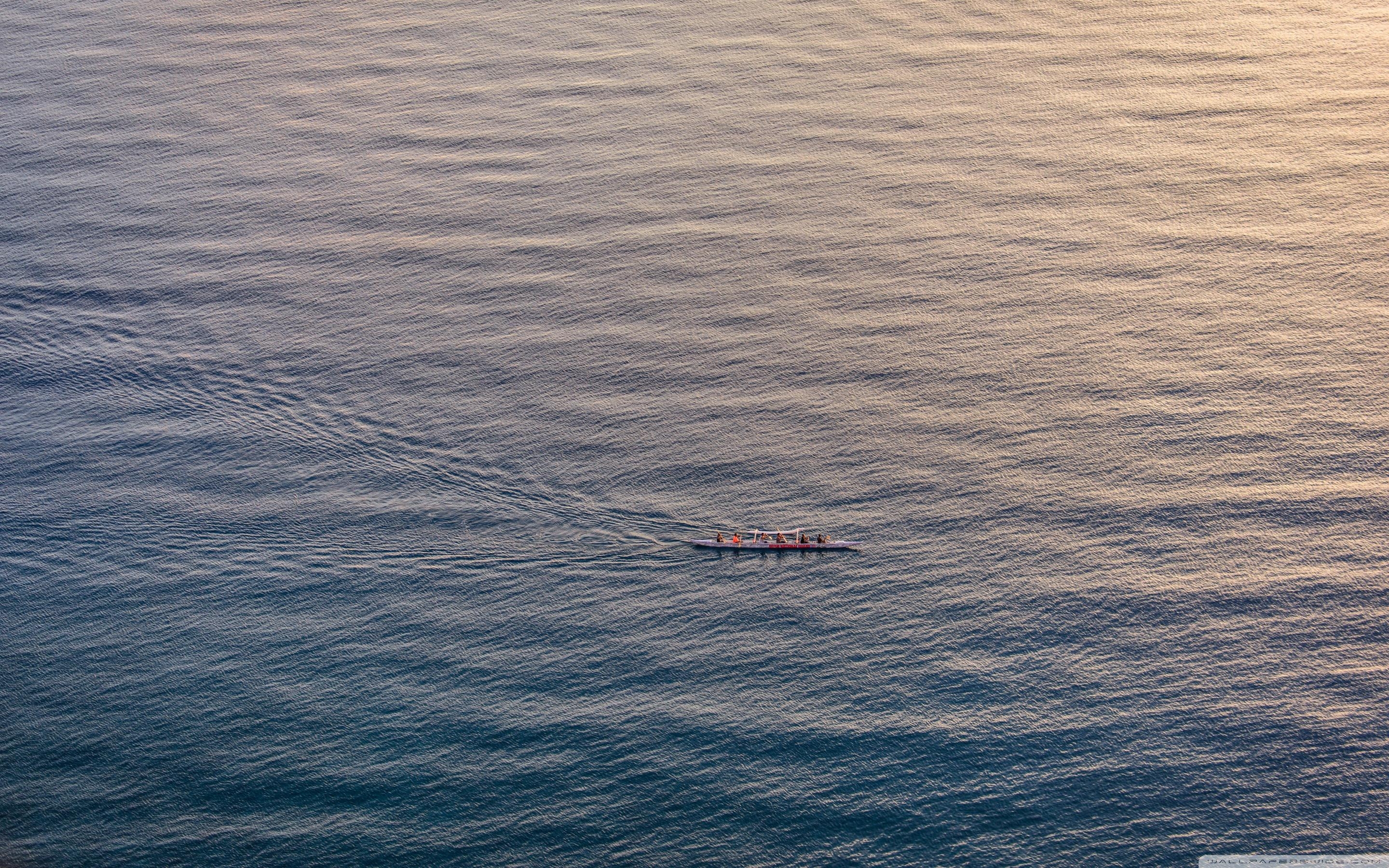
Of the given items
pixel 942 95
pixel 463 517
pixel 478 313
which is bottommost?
pixel 463 517

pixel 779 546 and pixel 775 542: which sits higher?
pixel 775 542

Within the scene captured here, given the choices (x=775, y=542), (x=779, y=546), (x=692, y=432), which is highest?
(x=692, y=432)

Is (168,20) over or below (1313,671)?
over

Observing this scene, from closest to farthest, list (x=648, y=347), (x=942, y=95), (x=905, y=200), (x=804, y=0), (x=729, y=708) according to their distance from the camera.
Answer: (x=729, y=708) → (x=648, y=347) → (x=905, y=200) → (x=942, y=95) → (x=804, y=0)

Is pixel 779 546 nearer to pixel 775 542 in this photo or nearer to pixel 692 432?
pixel 775 542

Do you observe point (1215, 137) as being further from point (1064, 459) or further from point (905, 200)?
point (1064, 459)

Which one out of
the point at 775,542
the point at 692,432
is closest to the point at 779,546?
the point at 775,542

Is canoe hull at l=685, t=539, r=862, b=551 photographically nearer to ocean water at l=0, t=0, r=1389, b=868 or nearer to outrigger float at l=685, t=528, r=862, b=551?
outrigger float at l=685, t=528, r=862, b=551

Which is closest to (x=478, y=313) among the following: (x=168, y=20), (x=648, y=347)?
(x=648, y=347)
